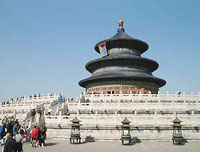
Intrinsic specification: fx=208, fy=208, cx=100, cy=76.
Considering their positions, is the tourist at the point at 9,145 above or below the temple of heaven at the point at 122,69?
below

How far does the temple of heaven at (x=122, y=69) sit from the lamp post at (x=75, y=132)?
55.3 ft

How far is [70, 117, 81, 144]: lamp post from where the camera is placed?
15389 millimetres

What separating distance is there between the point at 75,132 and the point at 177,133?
7807 millimetres

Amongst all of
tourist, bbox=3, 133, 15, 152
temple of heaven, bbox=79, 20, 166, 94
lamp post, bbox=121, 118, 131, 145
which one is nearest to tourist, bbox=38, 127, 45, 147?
tourist, bbox=3, 133, 15, 152

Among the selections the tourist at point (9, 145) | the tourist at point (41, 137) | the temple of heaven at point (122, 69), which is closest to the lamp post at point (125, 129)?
the tourist at point (41, 137)

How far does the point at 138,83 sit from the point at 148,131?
17.7 meters

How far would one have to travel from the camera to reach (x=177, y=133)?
15.9 metres

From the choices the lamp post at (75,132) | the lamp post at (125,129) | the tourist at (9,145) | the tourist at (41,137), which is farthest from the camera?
the lamp post at (75,132)

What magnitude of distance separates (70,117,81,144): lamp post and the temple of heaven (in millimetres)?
16848

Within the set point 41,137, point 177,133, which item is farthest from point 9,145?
point 177,133

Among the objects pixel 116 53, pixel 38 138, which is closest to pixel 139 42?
pixel 116 53

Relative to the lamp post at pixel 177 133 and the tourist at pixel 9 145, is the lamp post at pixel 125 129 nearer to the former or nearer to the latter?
the lamp post at pixel 177 133

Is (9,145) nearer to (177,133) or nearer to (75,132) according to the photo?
(75,132)

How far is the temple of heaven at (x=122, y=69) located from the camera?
33281 millimetres
